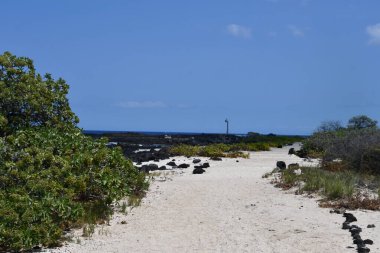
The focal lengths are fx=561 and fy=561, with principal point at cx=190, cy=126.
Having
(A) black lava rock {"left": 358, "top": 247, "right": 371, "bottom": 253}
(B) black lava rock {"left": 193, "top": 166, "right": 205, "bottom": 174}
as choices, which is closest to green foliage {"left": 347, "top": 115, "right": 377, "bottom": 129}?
(B) black lava rock {"left": 193, "top": 166, "right": 205, "bottom": 174}

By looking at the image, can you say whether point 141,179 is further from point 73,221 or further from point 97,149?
point 73,221

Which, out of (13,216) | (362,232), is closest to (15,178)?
(13,216)

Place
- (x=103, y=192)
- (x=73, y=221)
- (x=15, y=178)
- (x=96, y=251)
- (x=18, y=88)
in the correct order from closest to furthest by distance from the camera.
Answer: (x=96, y=251) < (x=15, y=178) < (x=73, y=221) < (x=103, y=192) < (x=18, y=88)

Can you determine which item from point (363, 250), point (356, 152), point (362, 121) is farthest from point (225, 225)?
point (362, 121)

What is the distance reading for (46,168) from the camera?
40.1ft

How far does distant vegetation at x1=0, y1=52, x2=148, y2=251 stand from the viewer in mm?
10055

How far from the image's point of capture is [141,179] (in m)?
17.2

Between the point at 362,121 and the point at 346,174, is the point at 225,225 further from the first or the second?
the point at 362,121

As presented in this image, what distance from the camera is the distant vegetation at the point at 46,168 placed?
10.1m

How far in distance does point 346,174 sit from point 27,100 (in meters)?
10.7

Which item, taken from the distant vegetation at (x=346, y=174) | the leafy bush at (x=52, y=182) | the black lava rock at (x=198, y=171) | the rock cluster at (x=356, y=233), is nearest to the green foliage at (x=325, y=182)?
the distant vegetation at (x=346, y=174)

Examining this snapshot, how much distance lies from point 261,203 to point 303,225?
326 cm

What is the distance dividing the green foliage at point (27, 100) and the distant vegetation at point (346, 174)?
7.55 metres

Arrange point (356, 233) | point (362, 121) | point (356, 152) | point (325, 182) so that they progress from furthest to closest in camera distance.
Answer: point (362, 121), point (356, 152), point (325, 182), point (356, 233)
